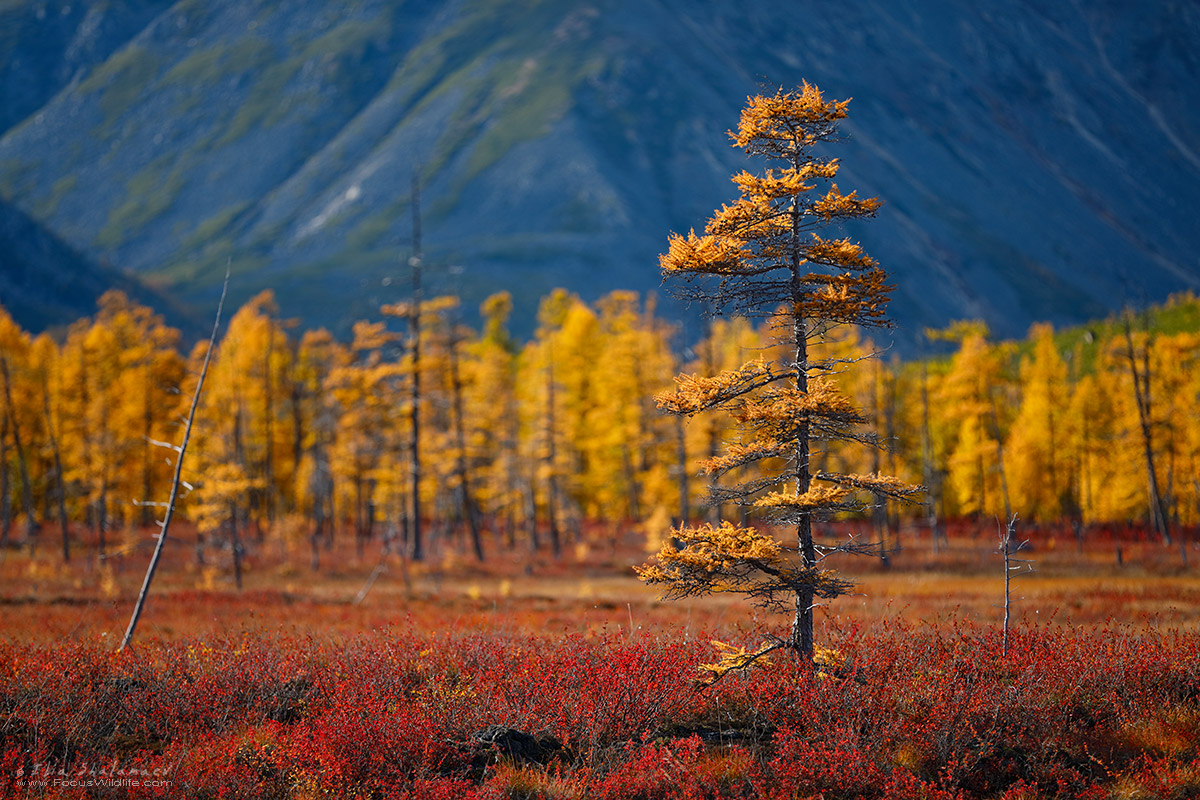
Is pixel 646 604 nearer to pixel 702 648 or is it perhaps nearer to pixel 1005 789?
pixel 702 648

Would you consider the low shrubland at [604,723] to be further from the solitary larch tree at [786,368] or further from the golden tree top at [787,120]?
the golden tree top at [787,120]

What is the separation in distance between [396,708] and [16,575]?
25.2 meters

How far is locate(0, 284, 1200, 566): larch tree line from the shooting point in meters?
33.3

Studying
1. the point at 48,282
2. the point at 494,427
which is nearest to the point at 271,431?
the point at 494,427

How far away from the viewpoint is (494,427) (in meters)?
37.9

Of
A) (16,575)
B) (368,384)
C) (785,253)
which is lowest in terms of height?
(16,575)

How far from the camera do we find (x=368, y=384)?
111 feet

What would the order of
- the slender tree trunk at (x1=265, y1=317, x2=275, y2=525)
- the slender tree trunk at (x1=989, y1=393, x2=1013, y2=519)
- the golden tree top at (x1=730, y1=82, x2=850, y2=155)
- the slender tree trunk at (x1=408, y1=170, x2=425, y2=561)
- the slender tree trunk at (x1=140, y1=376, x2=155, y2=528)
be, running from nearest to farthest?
the golden tree top at (x1=730, y1=82, x2=850, y2=155) < the slender tree trunk at (x1=989, y1=393, x2=1013, y2=519) < the slender tree trunk at (x1=408, y1=170, x2=425, y2=561) < the slender tree trunk at (x1=265, y1=317, x2=275, y2=525) < the slender tree trunk at (x1=140, y1=376, x2=155, y2=528)

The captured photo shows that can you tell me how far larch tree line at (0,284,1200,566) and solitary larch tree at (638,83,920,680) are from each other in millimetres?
20448

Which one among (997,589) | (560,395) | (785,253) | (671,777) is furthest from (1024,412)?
(671,777)

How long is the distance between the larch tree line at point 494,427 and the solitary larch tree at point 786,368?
2045 cm

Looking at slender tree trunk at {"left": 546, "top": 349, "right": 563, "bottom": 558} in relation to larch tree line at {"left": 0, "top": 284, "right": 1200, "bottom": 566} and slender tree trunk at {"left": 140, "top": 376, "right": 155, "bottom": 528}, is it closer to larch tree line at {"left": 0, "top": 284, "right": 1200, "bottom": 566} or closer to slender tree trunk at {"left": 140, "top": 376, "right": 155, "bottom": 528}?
larch tree line at {"left": 0, "top": 284, "right": 1200, "bottom": 566}

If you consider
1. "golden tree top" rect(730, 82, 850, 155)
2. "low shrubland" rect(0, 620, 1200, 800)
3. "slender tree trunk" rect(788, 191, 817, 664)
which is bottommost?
"low shrubland" rect(0, 620, 1200, 800)

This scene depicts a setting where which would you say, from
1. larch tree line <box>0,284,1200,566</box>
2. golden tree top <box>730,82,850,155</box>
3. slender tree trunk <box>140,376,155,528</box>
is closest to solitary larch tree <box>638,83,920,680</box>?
golden tree top <box>730,82,850,155</box>
